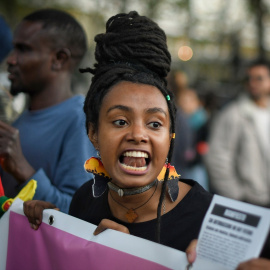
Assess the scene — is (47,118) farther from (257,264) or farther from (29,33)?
(257,264)

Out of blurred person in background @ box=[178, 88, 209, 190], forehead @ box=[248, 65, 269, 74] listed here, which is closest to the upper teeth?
forehead @ box=[248, 65, 269, 74]

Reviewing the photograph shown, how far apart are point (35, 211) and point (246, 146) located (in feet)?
10.5

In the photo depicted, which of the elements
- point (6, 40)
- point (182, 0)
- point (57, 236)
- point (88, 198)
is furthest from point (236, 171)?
point (182, 0)

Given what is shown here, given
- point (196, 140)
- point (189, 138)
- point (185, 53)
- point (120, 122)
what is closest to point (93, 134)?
point (120, 122)

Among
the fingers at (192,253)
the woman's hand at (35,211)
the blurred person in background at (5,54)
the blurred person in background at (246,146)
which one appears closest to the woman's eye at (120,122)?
the woman's hand at (35,211)

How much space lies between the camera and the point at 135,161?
6.32ft

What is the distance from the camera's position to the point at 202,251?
1.52 metres

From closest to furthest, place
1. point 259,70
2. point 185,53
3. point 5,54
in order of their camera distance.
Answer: point 5,54 → point 259,70 → point 185,53

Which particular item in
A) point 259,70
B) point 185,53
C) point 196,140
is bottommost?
point 196,140

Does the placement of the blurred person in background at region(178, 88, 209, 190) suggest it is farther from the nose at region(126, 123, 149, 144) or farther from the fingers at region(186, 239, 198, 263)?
the fingers at region(186, 239, 198, 263)

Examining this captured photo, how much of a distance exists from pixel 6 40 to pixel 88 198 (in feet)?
5.67

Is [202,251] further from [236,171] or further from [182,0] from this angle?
[182,0]

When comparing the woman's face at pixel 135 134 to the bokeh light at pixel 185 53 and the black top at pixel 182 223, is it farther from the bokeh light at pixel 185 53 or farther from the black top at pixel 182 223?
the bokeh light at pixel 185 53

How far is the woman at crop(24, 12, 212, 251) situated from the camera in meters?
1.92
